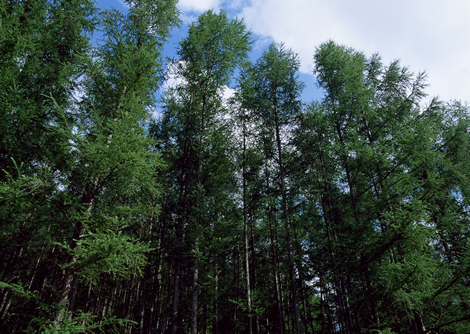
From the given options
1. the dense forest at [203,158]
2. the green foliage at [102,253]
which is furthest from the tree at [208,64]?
the green foliage at [102,253]

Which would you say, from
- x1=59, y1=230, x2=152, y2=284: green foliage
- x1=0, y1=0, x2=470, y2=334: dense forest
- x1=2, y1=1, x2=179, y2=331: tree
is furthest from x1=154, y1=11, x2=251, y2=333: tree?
x1=59, y1=230, x2=152, y2=284: green foliage

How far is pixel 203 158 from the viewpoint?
10531 millimetres

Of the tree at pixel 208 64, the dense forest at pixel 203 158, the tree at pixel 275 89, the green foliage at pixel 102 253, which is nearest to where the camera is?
the green foliage at pixel 102 253

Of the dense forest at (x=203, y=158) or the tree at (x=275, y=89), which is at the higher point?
the tree at (x=275, y=89)

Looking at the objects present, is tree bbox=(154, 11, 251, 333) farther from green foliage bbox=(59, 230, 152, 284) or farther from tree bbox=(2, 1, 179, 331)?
green foliage bbox=(59, 230, 152, 284)

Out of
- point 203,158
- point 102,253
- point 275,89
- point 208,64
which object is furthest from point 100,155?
point 275,89

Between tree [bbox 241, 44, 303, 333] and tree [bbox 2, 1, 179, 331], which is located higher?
tree [bbox 241, 44, 303, 333]

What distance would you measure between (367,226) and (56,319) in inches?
348

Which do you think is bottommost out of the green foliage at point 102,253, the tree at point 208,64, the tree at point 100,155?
the green foliage at point 102,253

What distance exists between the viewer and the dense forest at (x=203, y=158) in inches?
206

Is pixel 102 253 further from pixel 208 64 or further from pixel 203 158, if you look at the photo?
pixel 208 64

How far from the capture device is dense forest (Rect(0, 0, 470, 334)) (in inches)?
206

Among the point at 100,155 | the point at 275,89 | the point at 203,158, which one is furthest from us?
the point at 275,89

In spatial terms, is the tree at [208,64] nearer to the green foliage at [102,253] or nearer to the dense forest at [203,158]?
the dense forest at [203,158]
